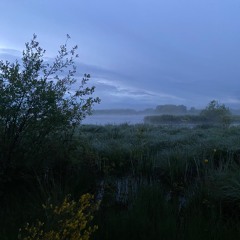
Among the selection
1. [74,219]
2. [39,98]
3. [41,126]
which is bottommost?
[74,219]

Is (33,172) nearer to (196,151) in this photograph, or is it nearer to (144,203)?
(144,203)

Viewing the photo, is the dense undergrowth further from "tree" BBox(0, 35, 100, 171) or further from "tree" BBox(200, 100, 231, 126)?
"tree" BBox(200, 100, 231, 126)

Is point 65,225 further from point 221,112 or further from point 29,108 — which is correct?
point 221,112

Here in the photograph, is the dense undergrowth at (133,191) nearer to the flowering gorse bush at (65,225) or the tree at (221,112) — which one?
the flowering gorse bush at (65,225)

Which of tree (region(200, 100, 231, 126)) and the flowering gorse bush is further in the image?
tree (region(200, 100, 231, 126))

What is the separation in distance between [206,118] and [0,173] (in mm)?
22431

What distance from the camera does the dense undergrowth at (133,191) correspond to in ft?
14.8

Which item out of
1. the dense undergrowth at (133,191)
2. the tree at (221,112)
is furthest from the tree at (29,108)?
the tree at (221,112)

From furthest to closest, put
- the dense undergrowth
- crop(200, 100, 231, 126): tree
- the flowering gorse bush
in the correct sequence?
1. crop(200, 100, 231, 126): tree
2. the dense undergrowth
3. the flowering gorse bush

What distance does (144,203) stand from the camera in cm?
515

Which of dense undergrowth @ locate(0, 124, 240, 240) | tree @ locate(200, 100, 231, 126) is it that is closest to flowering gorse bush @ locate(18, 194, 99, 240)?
dense undergrowth @ locate(0, 124, 240, 240)

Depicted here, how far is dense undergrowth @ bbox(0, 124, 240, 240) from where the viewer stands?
4.52 meters

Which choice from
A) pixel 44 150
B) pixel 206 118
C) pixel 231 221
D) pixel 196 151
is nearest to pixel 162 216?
pixel 231 221

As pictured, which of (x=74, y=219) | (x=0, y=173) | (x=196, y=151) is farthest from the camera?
(x=196, y=151)
